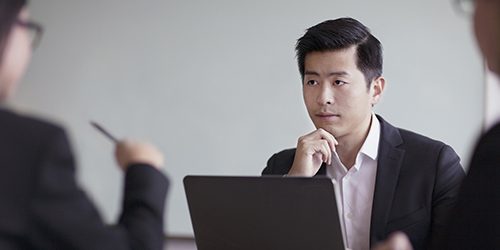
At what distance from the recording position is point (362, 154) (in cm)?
177

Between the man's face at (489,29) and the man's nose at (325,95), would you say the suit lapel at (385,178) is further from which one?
the man's face at (489,29)

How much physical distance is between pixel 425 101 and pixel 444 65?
15 centimetres

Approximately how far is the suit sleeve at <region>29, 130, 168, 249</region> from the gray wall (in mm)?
1769

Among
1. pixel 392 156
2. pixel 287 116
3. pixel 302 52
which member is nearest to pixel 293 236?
pixel 392 156

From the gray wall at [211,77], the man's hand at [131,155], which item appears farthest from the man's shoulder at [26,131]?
the gray wall at [211,77]

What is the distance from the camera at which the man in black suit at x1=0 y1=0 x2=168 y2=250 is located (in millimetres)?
795

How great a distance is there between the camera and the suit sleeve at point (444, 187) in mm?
1593

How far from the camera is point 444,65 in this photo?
2578mm

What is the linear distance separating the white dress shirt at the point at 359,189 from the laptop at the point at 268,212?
44cm

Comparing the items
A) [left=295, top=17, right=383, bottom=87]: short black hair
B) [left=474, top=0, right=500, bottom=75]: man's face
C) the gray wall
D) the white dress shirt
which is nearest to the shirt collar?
the white dress shirt

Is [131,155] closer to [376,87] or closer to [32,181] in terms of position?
[32,181]

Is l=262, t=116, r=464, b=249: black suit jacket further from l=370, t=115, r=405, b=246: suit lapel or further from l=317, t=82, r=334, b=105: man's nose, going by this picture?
l=317, t=82, r=334, b=105: man's nose

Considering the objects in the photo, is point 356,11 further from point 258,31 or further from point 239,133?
point 239,133

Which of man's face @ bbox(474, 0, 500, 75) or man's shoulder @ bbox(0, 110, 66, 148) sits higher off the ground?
man's face @ bbox(474, 0, 500, 75)
